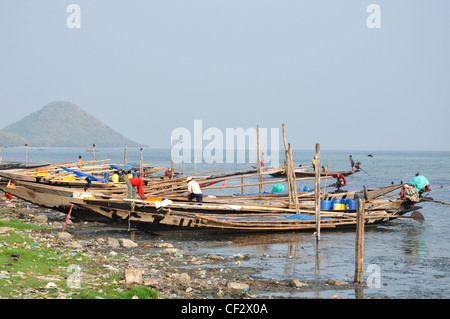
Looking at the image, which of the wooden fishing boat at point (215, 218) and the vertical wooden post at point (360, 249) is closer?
the vertical wooden post at point (360, 249)

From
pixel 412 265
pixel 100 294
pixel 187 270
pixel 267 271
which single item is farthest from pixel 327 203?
pixel 100 294

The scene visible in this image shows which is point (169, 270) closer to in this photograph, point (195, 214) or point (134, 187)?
point (195, 214)

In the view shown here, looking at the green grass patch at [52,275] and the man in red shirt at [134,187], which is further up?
the man in red shirt at [134,187]

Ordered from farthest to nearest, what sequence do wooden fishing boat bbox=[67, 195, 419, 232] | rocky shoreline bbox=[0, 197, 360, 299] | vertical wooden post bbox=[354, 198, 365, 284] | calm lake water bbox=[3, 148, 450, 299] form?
wooden fishing boat bbox=[67, 195, 419, 232]
calm lake water bbox=[3, 148, 450, 299]
vertical wooden post bbox=[354, 198, 365, 284]
rocky shoreline bbox=[0, 197, 360, 299]

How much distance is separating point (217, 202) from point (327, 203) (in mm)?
5544

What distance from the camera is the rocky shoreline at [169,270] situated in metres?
12.1

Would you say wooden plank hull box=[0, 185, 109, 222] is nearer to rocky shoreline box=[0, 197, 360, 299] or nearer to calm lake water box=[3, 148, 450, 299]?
rocky shoreline box=[0, 197, 360, 299]

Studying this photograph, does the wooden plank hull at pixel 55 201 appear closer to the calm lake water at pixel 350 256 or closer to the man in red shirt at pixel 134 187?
the man in red shirt at pixel 134 187

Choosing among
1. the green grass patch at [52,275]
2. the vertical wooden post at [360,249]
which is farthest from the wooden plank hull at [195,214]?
the vertical wooden post at [360,249]

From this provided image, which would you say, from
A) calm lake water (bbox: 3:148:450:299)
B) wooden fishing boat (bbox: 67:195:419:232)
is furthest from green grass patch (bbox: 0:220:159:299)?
wooden fishing boat (bbox: 67:195:419:232)

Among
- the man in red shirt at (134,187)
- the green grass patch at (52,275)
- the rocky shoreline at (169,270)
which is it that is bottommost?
the rocky shoreline at (169,270)

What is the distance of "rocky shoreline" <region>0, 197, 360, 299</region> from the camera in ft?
39.8

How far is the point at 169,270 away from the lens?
14594mm

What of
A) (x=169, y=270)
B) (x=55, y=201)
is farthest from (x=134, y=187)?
(x=169, y=270)
